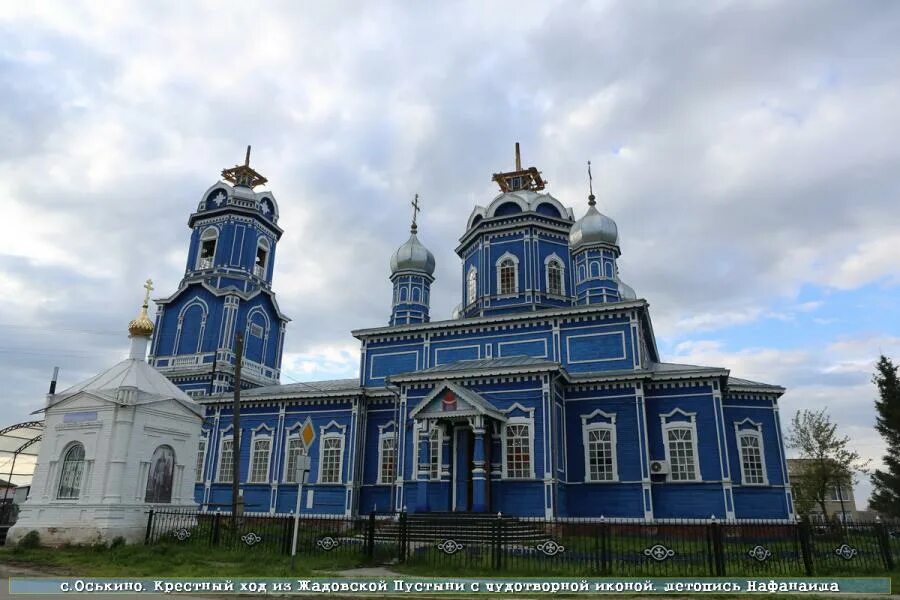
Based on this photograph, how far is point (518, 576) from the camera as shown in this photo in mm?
10992

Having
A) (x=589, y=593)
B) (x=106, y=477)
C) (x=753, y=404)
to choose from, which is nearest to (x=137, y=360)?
(x=106, y=477)

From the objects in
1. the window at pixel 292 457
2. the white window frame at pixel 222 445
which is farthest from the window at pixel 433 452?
the white window frame at pixel 222 445

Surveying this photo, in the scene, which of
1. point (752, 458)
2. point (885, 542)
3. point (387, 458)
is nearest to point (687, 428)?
point (752, 458)

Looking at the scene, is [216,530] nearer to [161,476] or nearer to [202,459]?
[161,476]

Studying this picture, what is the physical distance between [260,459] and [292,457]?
168 cm

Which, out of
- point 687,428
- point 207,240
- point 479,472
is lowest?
point 479,472

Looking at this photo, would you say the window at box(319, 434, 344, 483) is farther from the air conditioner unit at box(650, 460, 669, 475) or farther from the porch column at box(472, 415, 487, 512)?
the air conditioner unit at box(650, 460, 669, 475)

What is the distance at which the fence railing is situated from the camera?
11477 millimetres

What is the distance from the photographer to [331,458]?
83.4 feet

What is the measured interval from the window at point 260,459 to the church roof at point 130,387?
26.9 feet

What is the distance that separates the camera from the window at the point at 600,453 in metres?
20.9

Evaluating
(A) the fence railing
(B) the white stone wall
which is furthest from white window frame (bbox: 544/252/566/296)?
(B) the white stone wall

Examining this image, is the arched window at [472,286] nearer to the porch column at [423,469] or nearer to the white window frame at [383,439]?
the white window frame at [383,439]

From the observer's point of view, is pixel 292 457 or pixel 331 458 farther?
pixel 292 457
